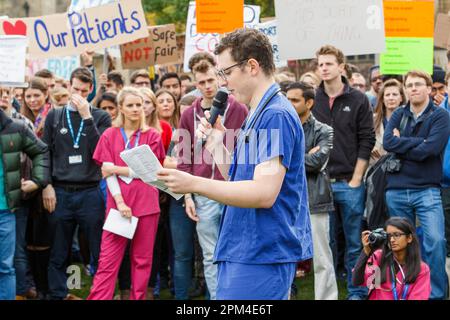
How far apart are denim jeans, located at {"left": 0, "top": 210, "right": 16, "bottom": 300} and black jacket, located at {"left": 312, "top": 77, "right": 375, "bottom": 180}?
3.05 meters

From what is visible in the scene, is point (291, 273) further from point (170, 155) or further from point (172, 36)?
point (172, 36)

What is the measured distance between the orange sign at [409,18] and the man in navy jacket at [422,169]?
1.87 m

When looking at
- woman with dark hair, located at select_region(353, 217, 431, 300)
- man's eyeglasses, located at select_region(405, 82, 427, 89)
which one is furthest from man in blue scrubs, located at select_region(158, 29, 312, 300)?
man's eyeglasses, located at select_region(405, 82, 427, 89)

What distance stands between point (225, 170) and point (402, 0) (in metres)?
5.98

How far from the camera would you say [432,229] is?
8242mm

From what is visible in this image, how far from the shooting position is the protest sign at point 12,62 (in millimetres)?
8695

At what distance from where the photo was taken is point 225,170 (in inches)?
195

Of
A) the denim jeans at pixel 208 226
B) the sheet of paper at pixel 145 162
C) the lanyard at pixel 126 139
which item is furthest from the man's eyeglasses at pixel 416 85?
the sheet of paper at pixel 145 162

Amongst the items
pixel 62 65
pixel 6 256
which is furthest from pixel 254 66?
pixel 62 65

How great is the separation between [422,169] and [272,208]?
4.14 metres

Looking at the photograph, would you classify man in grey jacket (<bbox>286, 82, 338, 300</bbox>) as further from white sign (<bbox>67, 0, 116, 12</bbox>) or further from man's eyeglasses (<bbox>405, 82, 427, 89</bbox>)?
white sign (<bbox>67, 0, 116, 12</bbox>)

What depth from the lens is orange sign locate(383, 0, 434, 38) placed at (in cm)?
1022

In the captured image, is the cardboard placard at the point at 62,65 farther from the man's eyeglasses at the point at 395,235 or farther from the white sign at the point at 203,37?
the man's eyeglasses at the point at 395,235

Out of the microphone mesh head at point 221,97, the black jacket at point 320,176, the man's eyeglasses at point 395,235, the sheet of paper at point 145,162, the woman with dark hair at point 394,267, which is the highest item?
the microphone mesh head at point 221,97
